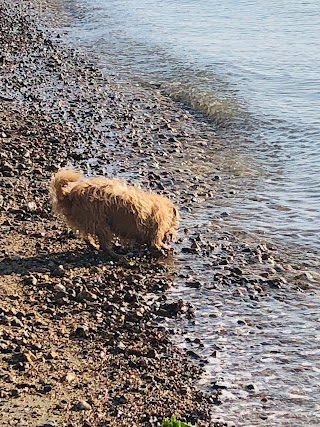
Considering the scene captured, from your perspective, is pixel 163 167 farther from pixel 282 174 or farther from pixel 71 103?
pixel 71 103

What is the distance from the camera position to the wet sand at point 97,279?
5.58 meters

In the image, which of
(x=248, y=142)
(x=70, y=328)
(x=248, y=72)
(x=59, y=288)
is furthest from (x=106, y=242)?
(x=248, y=72)

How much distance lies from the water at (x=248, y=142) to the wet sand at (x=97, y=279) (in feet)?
0.85

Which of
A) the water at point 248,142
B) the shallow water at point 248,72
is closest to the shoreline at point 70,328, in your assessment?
the water at point 248,142

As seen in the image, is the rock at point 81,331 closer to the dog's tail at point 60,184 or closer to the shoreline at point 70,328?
the shoreline at point 70,328

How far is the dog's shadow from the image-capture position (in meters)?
7.51

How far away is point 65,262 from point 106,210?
0.70 metres

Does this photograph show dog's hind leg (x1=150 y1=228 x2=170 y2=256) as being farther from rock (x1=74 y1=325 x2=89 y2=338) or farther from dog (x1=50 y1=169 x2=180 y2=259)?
rock (x1=74 y1=325 x2=89 y2=338)

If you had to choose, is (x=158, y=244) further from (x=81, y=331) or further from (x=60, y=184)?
(x=81, y=331)

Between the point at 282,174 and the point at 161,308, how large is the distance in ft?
15.8

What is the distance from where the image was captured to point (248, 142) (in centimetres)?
Result: 1282

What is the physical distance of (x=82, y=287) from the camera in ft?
23.6

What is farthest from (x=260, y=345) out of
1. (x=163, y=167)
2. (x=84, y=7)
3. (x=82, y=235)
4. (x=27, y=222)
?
(x=84, y=7)

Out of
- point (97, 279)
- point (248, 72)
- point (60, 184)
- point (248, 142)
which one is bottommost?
point (97, 279)
